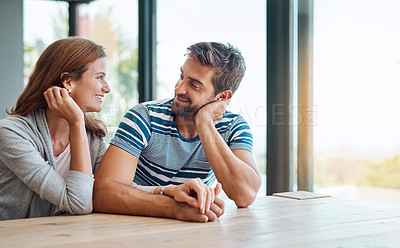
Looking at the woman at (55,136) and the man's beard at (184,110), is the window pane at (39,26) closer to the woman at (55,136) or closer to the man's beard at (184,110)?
the woman at (55,136)

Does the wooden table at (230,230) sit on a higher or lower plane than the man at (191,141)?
lower

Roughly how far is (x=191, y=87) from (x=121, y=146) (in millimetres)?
429

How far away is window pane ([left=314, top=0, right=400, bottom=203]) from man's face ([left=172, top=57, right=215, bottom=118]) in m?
0.82

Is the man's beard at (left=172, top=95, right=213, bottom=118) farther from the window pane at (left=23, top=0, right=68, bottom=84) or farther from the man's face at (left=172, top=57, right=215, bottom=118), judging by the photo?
the window pane at (left=23, top=0, right=68, bottom=84)

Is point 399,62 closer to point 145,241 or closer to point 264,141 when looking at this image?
point 264,141

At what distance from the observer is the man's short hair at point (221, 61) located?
6.20 feet

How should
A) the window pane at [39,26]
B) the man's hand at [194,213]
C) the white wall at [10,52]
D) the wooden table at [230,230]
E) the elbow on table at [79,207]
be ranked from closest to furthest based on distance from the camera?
the wooden table at [230,230], the man's hand at [194,213], the elbow on table at [79,207], the white wall at [10,52], the window pane at [39,26]

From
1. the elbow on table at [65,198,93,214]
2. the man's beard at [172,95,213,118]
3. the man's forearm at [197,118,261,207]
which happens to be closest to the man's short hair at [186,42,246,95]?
the man's beard at [172,95,213,118]

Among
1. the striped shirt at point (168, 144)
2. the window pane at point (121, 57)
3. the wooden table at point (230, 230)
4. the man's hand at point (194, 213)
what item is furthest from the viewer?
the window pane at point (121, 57)

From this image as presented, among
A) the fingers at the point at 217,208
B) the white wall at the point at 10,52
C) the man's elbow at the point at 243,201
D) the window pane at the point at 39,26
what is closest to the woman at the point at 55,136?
the fingers at the point at 217,208

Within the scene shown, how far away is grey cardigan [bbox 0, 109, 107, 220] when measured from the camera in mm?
1428

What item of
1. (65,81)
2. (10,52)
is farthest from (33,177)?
(10,52)

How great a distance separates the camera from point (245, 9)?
2.75m

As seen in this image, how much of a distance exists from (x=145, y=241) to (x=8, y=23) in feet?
10.6
